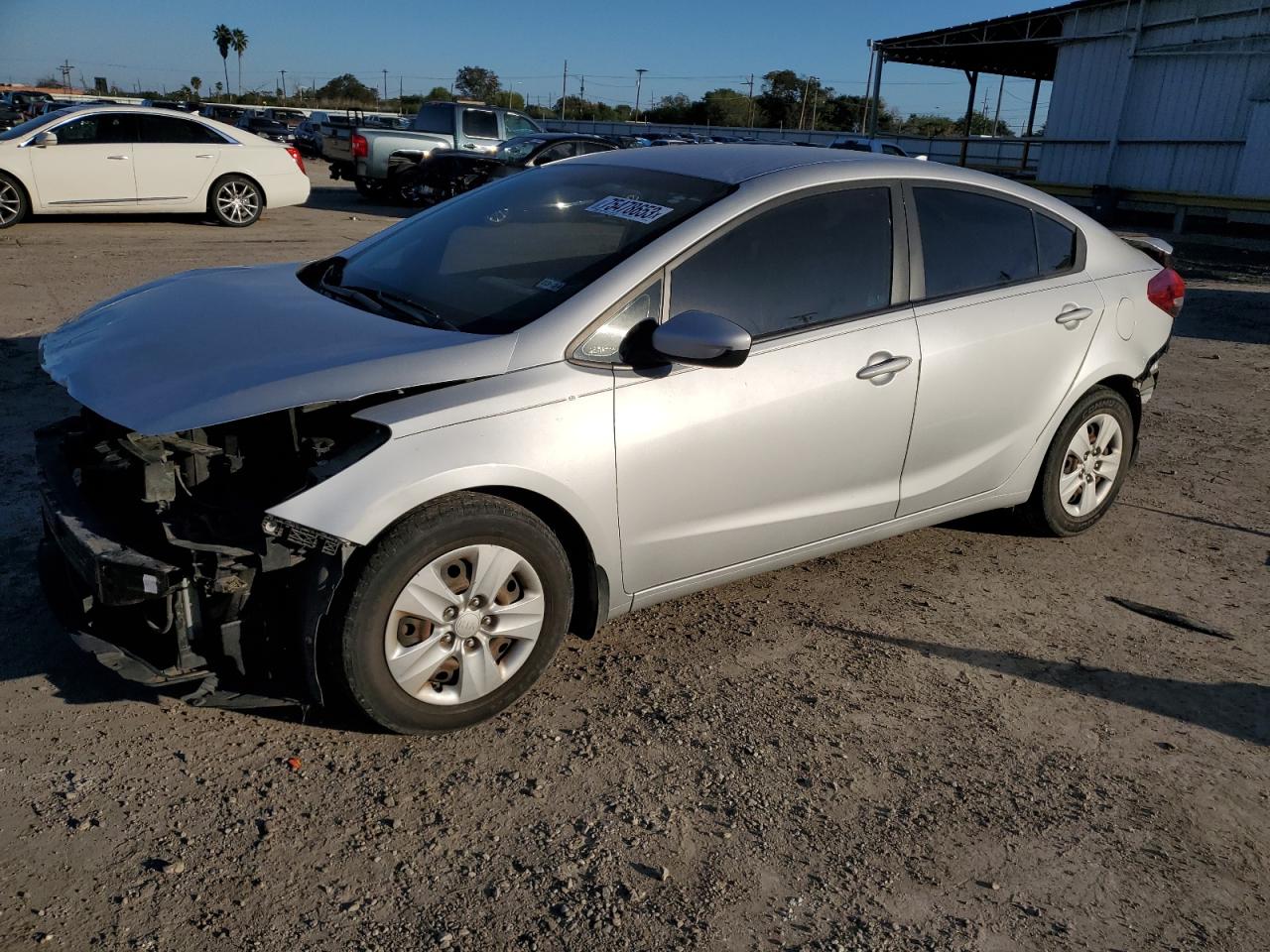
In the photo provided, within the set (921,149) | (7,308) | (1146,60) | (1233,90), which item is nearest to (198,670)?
(7,308)

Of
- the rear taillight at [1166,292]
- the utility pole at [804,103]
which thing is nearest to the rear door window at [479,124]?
the rear taillight at [1166,292]

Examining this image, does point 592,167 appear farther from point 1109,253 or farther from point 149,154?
point 149,154

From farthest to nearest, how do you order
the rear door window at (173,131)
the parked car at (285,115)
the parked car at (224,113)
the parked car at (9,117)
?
the parked car at (285,115)
the parked car at (224,113)
the parked car at (9,117)
the rear door window at (173,131)

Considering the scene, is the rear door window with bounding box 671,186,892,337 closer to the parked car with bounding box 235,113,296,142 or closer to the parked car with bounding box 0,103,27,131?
the parked car with bounding box 0,103,27,131

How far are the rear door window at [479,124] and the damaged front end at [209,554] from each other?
1827 cm

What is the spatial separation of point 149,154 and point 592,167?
12.0 meters

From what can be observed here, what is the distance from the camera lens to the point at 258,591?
10.3 ft

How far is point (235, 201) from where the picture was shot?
15023mm

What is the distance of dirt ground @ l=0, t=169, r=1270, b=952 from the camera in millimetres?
2633

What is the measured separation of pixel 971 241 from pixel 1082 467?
133cm

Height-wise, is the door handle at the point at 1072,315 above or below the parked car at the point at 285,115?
above

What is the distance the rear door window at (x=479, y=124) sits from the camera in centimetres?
2045

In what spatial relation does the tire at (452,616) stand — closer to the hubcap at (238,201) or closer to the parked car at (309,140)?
the hubcap at (238,201)

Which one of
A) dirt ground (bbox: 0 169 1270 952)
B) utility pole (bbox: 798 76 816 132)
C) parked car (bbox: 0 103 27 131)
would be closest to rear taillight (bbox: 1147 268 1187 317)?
dirt ground (bbox: 0 169 1270 952)
